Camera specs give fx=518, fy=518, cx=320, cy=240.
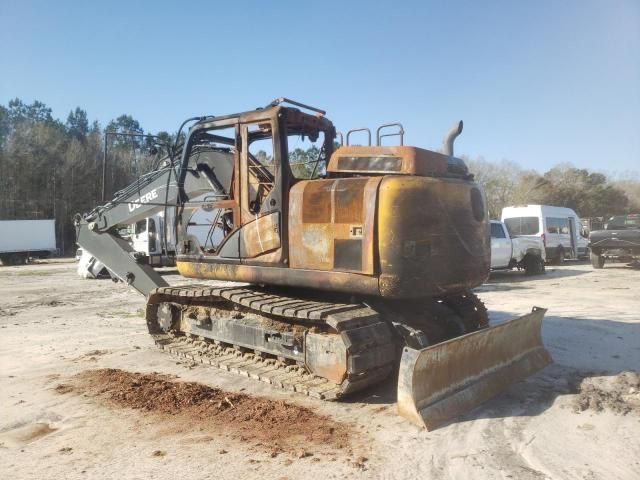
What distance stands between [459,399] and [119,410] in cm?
322

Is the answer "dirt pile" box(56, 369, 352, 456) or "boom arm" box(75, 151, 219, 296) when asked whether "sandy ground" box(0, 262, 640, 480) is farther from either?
"boom arm" box(75, 151, 219, 296)

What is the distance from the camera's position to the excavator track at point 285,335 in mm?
4836

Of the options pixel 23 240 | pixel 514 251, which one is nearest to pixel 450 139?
pixel 514 251

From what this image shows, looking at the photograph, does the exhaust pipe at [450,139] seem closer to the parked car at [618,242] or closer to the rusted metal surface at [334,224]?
the rusted metal surface at [334,224]

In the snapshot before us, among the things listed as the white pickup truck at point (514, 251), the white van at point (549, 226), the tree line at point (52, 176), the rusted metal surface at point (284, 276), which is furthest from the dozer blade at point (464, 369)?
the tree line at point (52, 176)

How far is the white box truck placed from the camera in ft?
98.1

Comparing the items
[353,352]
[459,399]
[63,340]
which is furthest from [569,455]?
[63,340]

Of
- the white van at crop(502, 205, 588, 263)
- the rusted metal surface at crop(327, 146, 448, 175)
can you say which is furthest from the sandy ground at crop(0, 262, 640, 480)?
the white van at crop(502, 205, 588, 263)

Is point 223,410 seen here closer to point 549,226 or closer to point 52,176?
point 549,226

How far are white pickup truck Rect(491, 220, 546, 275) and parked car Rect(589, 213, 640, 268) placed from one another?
292 centimetres

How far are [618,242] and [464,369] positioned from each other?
1656 cm

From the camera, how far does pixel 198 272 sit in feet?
21.4

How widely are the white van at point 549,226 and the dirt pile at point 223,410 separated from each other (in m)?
16.2

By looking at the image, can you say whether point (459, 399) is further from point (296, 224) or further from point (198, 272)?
point (198, 272)
